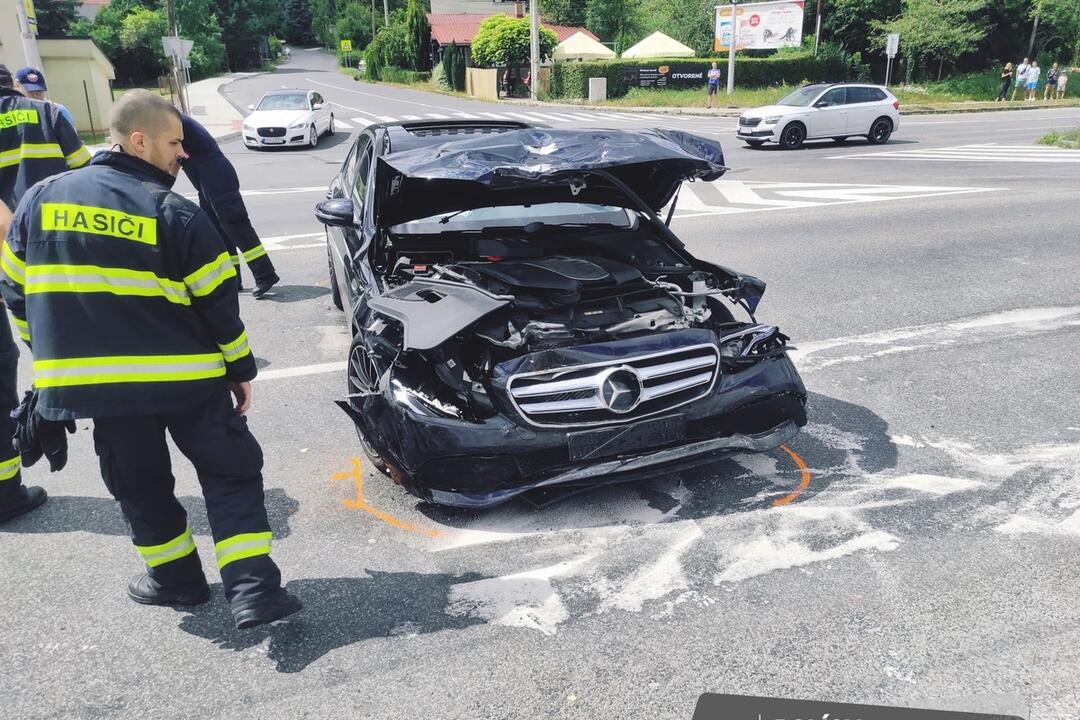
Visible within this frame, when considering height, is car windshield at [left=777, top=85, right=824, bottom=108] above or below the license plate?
above

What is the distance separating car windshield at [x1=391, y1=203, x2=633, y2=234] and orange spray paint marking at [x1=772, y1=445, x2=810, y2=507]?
182 cm

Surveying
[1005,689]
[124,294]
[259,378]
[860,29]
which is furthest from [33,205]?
[860,29]

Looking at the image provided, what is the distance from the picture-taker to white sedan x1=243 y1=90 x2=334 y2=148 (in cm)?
2011

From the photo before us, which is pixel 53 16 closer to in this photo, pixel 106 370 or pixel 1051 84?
pixel 1051 84

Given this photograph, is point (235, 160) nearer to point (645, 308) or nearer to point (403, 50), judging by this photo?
point (645, 308)

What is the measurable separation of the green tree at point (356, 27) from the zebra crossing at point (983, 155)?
276 ft

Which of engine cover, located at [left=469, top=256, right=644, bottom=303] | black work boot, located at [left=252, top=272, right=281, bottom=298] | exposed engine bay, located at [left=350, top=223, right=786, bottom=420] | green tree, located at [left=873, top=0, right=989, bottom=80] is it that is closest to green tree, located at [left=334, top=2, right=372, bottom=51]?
green tree, located at [left=873, top=0, right=989, bottom=80]

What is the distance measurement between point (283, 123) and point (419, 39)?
42.7m

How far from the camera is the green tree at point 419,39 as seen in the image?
5831cm

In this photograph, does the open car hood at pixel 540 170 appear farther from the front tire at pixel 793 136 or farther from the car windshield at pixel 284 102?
the car windshield at pixel 284 102

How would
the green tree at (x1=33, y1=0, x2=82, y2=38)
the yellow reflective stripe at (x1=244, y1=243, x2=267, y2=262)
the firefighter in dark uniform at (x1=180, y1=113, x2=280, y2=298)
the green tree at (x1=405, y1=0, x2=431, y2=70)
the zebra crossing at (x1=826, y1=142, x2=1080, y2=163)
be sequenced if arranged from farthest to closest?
the green tree at (x1=405, y1=0, x2=431, y2=70) < the green tree at (x1=33, y1=0, x2=82, y2=38) < the zebra crossing at (x1=826, y1=142, x2=1080, y2=163) < the yellow reflective stripe at (x1=244, y1=243, x2=267, y2=262) < the firefighter in dark uniform at (x1=180, y1=113, x2=280, y2=298)

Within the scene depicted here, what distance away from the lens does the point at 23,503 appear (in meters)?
4.03

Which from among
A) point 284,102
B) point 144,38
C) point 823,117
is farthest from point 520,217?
point 144,38

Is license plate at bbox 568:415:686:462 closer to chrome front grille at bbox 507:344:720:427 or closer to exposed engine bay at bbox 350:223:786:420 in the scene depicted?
chrome front grille at bbox 507:344:720:427
